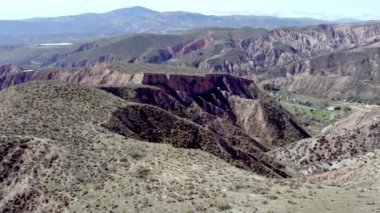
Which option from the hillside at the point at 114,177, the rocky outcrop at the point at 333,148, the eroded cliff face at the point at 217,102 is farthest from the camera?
the eroded cliff face at the point at 217,102

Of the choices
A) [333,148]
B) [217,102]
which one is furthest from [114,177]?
[217,102]

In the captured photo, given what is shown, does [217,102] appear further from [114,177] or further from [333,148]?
[114,177]

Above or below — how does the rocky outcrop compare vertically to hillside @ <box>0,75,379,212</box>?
below

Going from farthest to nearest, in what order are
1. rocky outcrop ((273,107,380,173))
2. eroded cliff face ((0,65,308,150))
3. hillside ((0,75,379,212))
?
eroded cliff face ((0,65,308,150)), rocky outcrop ((273,107,380,173)), hillside ((0,75,379,212))

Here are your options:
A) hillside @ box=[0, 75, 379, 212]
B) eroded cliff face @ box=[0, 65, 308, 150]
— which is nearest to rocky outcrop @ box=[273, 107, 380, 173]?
eroded cliff face @ box=[0, 65, 308, 150]

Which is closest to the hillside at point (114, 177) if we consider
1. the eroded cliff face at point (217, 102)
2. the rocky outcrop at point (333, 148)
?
the rocky outcrop at point (333, 148)

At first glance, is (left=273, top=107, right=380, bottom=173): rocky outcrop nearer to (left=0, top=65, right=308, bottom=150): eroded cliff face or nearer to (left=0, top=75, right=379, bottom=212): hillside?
(left=0, top=65, right=308, bottom=150): eroded cliff face

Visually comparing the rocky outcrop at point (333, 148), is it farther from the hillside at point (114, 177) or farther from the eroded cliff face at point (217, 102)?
the hillside at point (114, 177)

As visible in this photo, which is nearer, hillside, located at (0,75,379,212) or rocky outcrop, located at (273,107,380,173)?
hillside, located at (0,75,379,212)

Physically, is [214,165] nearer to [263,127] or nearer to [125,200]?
[125,200]

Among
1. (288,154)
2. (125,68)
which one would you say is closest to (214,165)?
(288,154)

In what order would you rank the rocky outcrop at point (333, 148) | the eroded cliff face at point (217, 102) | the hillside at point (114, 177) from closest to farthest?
the hillside at point (114, 177) → the rocky outcrop at point (333, 148) → the eroded cliff face at point (217, 102)

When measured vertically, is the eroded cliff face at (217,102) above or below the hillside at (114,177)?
below
